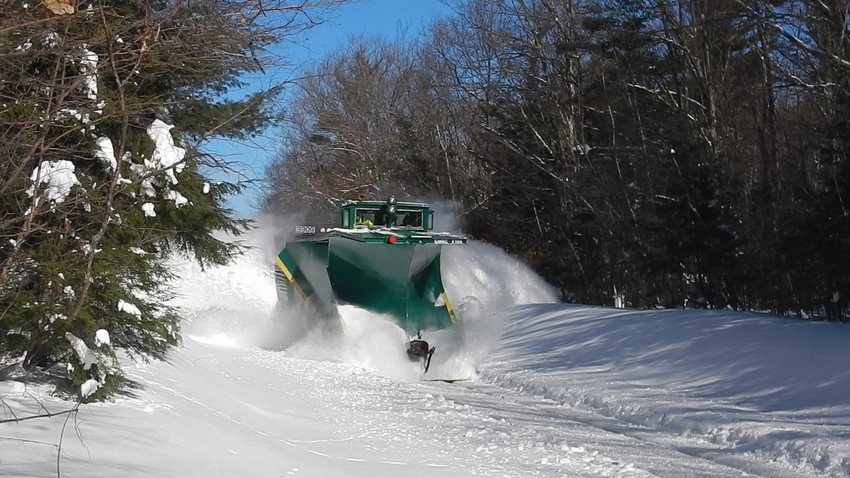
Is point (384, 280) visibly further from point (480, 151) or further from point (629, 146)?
point (480, 151)

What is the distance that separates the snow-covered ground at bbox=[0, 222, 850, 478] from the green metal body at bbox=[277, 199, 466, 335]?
363 millimetres

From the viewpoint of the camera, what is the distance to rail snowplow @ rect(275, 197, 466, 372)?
13.4 metres

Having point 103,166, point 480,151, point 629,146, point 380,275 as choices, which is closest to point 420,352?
point 380,275

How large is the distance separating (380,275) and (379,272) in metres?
0.05

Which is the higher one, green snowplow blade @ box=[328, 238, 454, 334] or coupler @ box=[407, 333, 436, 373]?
green snowplow blade @ box=[328, 238, 454, 334]

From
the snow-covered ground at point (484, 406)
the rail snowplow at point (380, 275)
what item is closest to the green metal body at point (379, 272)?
the rail snowplow at point (380, 275)

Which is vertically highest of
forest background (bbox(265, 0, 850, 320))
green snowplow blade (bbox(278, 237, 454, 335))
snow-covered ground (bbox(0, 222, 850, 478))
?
forest background (bbox(265, 0, 850, 320))

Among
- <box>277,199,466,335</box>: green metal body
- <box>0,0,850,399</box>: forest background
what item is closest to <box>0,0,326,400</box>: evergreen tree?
<box>0,0,850,399</box>: forest background

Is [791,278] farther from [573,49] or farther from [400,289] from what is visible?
[573,49]

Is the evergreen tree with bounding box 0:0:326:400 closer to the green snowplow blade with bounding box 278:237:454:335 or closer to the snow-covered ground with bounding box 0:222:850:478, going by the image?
the snow-covered ground with bounding box 0:222:850:478

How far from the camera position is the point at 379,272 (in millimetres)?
13594

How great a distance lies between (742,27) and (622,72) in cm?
759

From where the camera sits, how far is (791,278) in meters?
15.3

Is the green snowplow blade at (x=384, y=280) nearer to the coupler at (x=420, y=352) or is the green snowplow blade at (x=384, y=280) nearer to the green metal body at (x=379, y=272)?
the green metal body at (x=379, y=272)
